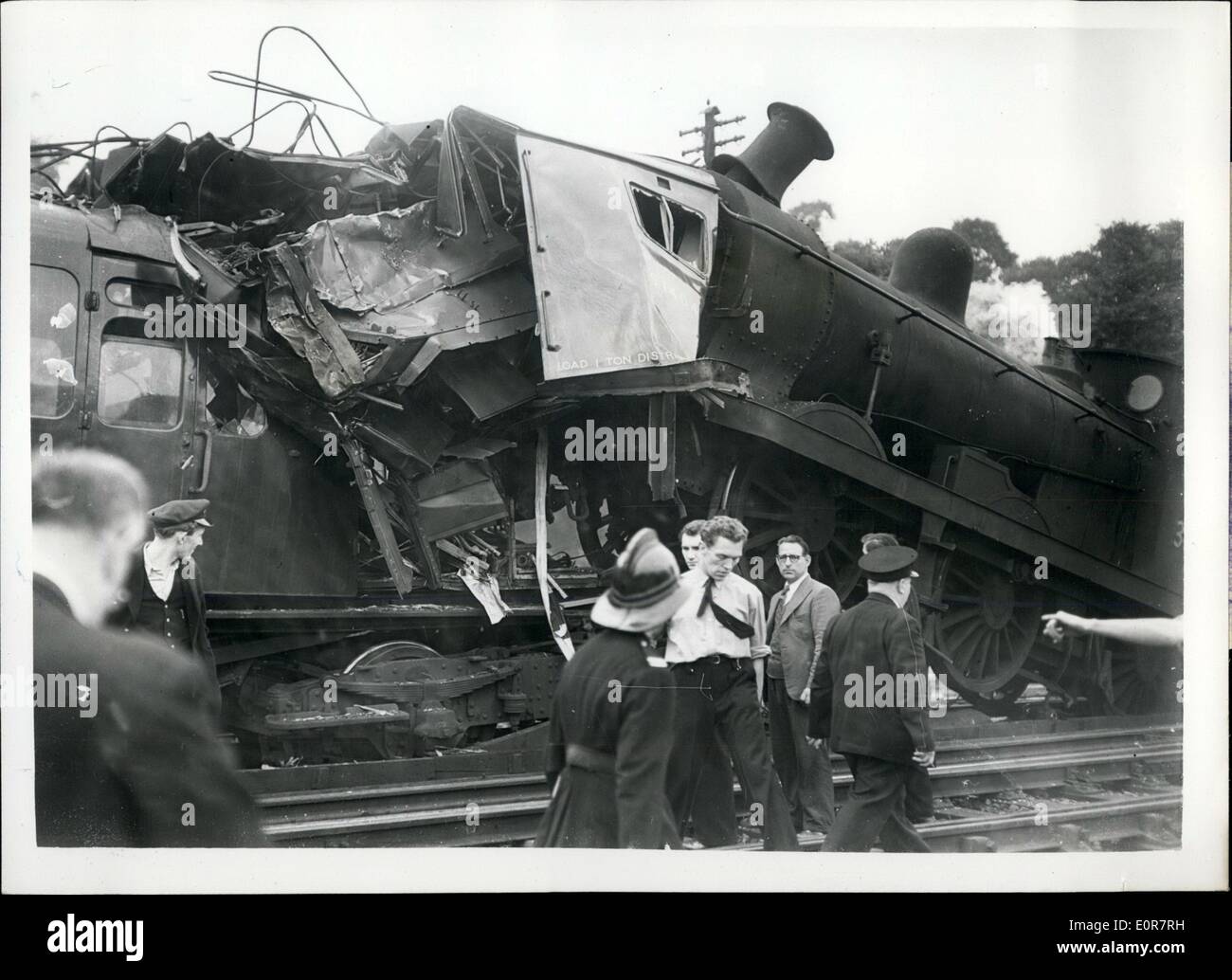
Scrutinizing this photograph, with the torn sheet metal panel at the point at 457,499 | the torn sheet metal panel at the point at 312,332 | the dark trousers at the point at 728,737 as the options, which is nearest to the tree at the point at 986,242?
the dark trousers at the point at 728,737

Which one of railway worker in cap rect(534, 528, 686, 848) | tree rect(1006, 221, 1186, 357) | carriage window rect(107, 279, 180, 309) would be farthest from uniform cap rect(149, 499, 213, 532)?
tree rect(1006, 221, 1186, 357)

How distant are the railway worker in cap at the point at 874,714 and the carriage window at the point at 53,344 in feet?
13.2

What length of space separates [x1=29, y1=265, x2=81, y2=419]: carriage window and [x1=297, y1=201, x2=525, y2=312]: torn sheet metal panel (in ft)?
3.72

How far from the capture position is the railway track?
5.41 m

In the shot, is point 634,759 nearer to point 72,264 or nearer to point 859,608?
point 859,608

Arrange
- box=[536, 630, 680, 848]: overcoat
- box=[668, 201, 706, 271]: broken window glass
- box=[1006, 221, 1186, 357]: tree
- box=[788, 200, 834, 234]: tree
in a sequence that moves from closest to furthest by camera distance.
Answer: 1. box=[536, 630, 680, 848]: overcoat
2. box=[668, 201, 706, 271]: broken window glass
3. box=[1006, 221, 1186, 357]: tree
4. box=[788, 200, 834, 234]: tree

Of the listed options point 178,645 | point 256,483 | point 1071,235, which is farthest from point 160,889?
point 1071,235

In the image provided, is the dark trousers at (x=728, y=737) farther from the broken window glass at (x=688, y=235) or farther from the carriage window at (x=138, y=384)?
the carriage window at (x=138, y=384)

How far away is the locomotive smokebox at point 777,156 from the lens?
21.1 ft

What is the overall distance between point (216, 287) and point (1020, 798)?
535cm

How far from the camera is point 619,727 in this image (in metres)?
4.68

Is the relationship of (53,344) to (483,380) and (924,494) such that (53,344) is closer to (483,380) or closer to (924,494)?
(483,380)

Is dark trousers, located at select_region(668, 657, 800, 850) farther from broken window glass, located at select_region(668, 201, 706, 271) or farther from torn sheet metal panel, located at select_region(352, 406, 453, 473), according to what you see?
broken window glass, located at select_region(668, 201, 706, 271)

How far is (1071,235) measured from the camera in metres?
6.29
